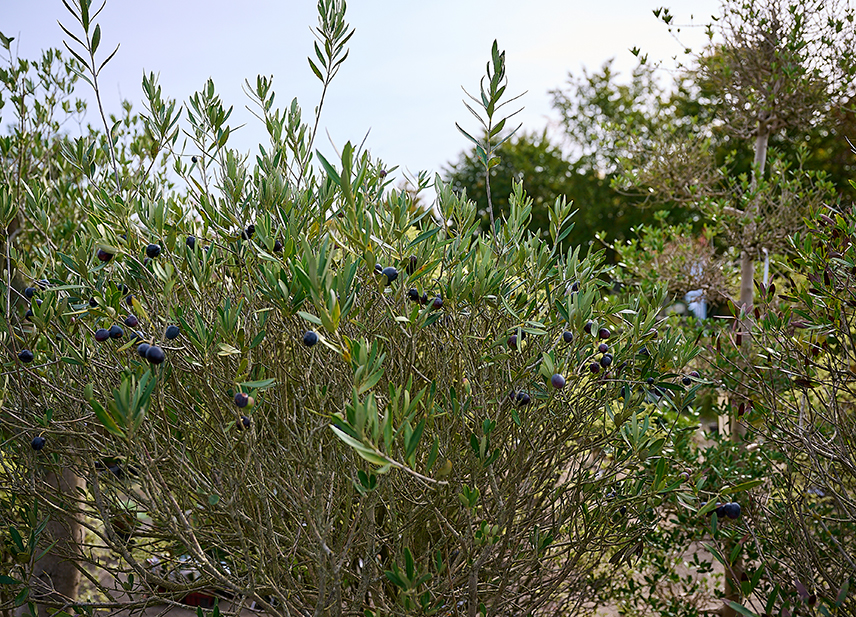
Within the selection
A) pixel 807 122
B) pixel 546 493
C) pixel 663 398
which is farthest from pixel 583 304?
pixel 807 122

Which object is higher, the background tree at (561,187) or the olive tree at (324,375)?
the background tree at (561,187)

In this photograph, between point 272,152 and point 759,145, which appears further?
point 759,145

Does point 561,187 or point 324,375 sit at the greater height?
point 561,187

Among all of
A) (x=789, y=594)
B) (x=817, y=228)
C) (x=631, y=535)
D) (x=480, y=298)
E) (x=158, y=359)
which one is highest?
(x=817, y=228)

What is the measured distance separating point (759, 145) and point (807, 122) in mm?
485

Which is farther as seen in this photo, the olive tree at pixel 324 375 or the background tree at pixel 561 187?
the background tree at pixel 561 187

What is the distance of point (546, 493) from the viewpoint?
2.80 meters

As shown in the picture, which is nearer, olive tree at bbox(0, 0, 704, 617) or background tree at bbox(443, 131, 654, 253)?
olive tree at bbox(0, 0, 704, 617)

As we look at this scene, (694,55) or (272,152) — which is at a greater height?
(694,55)

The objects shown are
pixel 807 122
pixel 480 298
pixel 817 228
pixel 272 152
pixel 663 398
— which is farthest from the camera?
pixel 807 122

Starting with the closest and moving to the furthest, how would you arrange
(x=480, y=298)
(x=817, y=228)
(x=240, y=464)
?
1. (x=480, y=298)
2. (x=240, y=464)
3. (x=817, y=228)

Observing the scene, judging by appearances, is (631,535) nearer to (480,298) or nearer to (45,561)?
(480,298)

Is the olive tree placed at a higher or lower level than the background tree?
lower

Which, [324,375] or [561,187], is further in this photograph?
[561,187]
